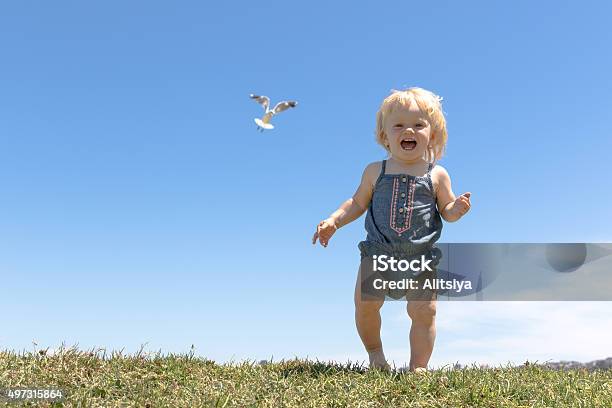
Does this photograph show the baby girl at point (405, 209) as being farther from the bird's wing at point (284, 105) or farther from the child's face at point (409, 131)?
the bird's wing at point (284, 105)

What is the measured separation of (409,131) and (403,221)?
2.63 ft

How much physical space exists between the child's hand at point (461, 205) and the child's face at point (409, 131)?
56 centimetres

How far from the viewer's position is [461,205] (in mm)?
5934

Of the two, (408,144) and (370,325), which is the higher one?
(408,144)

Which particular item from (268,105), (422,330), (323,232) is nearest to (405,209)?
(323,232)

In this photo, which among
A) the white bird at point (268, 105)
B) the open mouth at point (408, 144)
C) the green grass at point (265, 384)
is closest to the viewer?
the green grass at point (265, 384)

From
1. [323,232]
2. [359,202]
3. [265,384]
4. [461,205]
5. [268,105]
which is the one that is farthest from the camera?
[268,105]

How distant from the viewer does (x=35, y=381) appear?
488cm

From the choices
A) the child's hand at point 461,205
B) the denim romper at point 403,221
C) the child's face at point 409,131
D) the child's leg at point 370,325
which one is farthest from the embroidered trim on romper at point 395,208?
the child's leg at point 370,325

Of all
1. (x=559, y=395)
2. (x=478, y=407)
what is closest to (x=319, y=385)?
(x=478, y=407)

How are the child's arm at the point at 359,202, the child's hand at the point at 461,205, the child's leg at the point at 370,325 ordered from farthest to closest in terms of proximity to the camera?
the child's arm at the point at 359,202 → the child's leg at the point at 370,325 → the child's hand at the point at 461,205

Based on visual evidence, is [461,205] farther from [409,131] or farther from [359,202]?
[359,202]

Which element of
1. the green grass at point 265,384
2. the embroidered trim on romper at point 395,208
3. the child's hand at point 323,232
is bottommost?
the green grass at point 265,384

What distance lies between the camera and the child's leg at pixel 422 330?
596 cm
